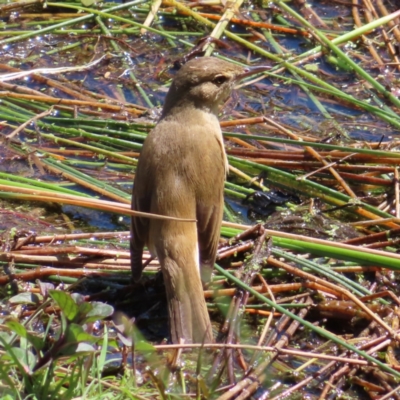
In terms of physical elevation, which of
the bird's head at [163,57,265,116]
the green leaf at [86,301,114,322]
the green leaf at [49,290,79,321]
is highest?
the bird's head at [163,57,265,116]

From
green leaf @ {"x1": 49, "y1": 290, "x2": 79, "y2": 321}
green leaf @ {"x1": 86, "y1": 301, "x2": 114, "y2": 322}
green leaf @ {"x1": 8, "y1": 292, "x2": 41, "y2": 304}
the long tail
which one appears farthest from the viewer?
the long tail

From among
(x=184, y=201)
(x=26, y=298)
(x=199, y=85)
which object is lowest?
(x=26, y=298)

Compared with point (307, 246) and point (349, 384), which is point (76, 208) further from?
point (349, 384)

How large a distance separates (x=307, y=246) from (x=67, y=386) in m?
1.74

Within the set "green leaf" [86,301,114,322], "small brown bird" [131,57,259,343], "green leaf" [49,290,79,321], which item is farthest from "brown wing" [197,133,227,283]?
"green leaf" [49,290,79,321]

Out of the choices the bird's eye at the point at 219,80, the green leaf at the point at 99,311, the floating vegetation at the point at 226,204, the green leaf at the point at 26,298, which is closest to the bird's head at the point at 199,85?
the bird's eye at the point at 219,80

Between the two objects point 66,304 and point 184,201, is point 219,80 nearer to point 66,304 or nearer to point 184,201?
point 184,201

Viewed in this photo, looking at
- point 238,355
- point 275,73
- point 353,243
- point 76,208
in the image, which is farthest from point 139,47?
point 238,355

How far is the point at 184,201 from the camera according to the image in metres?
4.82

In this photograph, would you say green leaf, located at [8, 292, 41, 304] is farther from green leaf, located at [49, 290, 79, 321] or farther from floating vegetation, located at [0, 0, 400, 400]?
green leaf, located at [49, 290, 79, 321]

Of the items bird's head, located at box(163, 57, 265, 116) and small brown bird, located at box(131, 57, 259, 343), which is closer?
small brown bird, located at box(131, 57, 259, 343)

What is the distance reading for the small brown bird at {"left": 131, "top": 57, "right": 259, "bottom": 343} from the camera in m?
4.50

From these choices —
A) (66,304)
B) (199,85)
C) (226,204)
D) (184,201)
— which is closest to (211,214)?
(184,201)

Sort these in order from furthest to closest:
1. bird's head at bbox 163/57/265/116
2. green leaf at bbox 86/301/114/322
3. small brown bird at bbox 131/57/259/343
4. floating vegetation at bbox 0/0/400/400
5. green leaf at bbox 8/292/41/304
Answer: bird's head at bbox 163/57/265/116
small brown bird at bbox 131/57/259/343
floating vegetation at bbox 0/0/400/400
green leaf at bbox 8/292/41/304
green leaf at bbox 86/301/114/322
